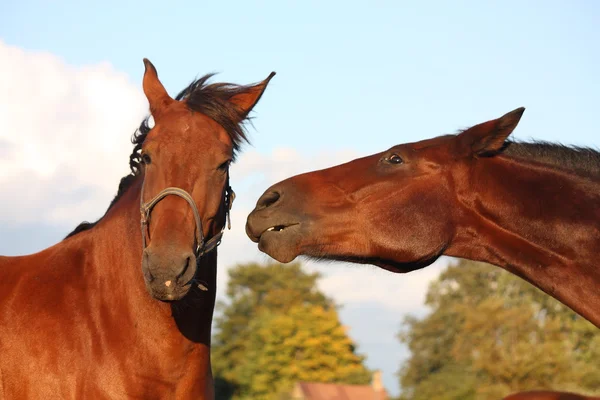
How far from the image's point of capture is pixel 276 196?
5922mm

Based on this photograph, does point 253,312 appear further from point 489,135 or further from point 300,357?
point 489,135

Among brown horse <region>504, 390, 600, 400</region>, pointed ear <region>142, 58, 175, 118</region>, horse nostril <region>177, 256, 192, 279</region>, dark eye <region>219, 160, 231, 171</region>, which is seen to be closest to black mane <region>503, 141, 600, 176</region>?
dark eye <region>219, 160, 231, 171</region>

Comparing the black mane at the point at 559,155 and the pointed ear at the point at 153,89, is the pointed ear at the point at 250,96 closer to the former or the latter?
the pointed ear at the point at 153,89

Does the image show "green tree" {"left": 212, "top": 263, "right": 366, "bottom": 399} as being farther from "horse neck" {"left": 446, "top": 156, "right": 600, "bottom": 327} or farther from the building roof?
"horse neck" {"left": 446, "top": 156, "right": 600, "bottom": 327}

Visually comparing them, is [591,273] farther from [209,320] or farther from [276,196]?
[209,320]

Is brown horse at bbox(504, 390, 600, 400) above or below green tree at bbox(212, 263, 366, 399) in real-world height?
below

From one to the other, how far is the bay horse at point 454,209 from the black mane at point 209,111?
30.6 inches

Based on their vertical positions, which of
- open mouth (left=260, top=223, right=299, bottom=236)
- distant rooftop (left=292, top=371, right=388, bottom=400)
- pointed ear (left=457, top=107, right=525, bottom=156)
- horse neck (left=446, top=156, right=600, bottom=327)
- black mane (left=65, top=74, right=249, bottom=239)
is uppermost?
distant rooftop (left=292, top=371, right=388, bottom=400)

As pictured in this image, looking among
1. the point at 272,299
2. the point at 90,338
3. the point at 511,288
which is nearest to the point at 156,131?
the point at 90,338

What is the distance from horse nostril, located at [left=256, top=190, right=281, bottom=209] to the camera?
5.89 meters

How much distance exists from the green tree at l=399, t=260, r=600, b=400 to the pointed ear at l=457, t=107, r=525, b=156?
32.6 metres

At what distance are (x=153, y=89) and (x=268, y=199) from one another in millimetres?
1587

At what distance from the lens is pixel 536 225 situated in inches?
223

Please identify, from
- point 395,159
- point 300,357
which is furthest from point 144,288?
point 300,357
